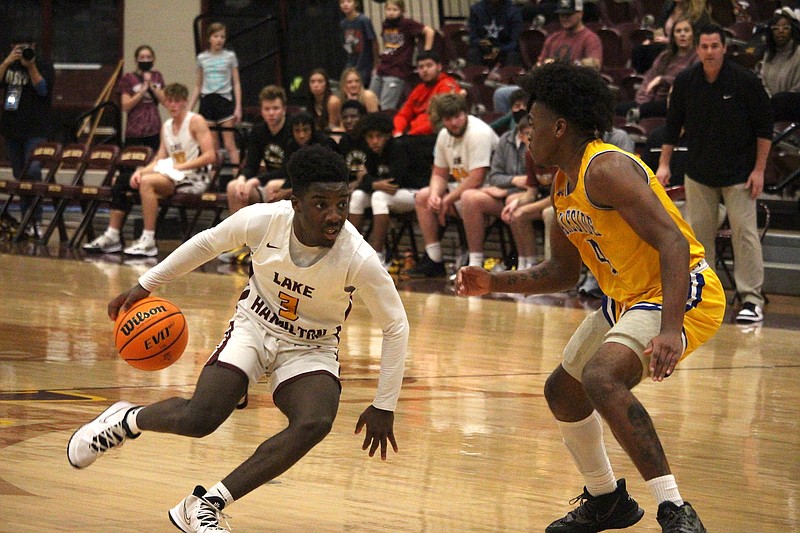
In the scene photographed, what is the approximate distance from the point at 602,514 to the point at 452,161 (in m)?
7.63

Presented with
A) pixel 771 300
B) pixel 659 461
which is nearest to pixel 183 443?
pixel 659 461

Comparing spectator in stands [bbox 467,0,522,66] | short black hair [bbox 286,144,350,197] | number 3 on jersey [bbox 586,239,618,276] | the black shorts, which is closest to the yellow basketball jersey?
number 3 on jersey [bbox 586,239,618,276]

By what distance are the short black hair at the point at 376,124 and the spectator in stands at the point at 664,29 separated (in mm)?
2800

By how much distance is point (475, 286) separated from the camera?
4266 mm

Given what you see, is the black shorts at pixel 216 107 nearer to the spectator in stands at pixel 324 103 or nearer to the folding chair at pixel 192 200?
the folding chair at pixel 192 200

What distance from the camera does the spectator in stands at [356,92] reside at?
12.9 meters

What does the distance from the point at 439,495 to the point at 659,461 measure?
38.5 inches

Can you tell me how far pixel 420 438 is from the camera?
206 inches

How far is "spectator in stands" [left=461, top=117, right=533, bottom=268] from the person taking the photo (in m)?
11.1

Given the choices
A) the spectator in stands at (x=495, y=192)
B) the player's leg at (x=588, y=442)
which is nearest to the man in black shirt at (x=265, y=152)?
the spectator in stands at (x=495, y=192)

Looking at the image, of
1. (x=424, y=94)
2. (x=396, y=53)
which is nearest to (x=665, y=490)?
(x=424, y=94)

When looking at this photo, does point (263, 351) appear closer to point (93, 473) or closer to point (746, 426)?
point (93, 473)

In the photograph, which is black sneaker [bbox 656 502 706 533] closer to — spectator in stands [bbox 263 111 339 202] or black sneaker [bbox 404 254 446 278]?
spectator in stands [bbox 263 111 339 202]

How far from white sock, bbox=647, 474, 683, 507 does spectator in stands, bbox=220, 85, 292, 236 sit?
29.3 feet
